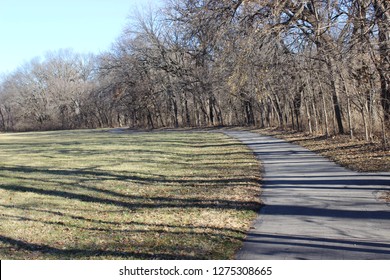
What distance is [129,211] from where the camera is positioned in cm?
893

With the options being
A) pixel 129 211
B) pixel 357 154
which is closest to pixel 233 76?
pixel 357 154

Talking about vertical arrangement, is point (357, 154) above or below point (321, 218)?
above

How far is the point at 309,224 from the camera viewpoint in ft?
22.2

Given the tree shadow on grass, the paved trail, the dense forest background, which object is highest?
the dense forest background

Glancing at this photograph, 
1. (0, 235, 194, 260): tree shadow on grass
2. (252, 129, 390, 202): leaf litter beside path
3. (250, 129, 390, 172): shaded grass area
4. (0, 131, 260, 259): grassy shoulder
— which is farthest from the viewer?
(250, 129, 390, 172): shaded grass area

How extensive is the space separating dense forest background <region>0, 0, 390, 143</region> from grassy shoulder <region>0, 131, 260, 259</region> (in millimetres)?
5006

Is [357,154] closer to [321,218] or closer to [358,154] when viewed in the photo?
[358,154]

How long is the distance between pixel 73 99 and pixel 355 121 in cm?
7678

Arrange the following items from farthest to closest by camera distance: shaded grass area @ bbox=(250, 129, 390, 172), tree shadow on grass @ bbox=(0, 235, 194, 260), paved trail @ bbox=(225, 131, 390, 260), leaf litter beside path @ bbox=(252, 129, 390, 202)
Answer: shaded grass area @ bbox=(250, 129, 390, 172)
leaf litter beside path @ bbox=(252, 129, 390, 202)
tree shadow on grass @ bbox=(0, 235, 194, 260)
paved trail @ bbox=(225, 131, 390, 260)

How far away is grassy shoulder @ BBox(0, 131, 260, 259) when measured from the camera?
6.14 metres

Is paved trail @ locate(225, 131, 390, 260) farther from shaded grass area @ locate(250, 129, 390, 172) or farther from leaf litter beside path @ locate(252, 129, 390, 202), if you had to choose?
shaded grass area @ locate(250, 129, 390, 172)

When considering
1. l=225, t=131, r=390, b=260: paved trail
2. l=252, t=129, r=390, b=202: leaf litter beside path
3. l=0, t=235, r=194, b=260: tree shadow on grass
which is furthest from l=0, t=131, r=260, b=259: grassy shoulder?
l=252, t=129, r=390, b=202: leaf litter beside path

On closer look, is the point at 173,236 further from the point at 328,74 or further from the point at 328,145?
the point at 328,74

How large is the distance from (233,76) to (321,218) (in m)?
9.53
